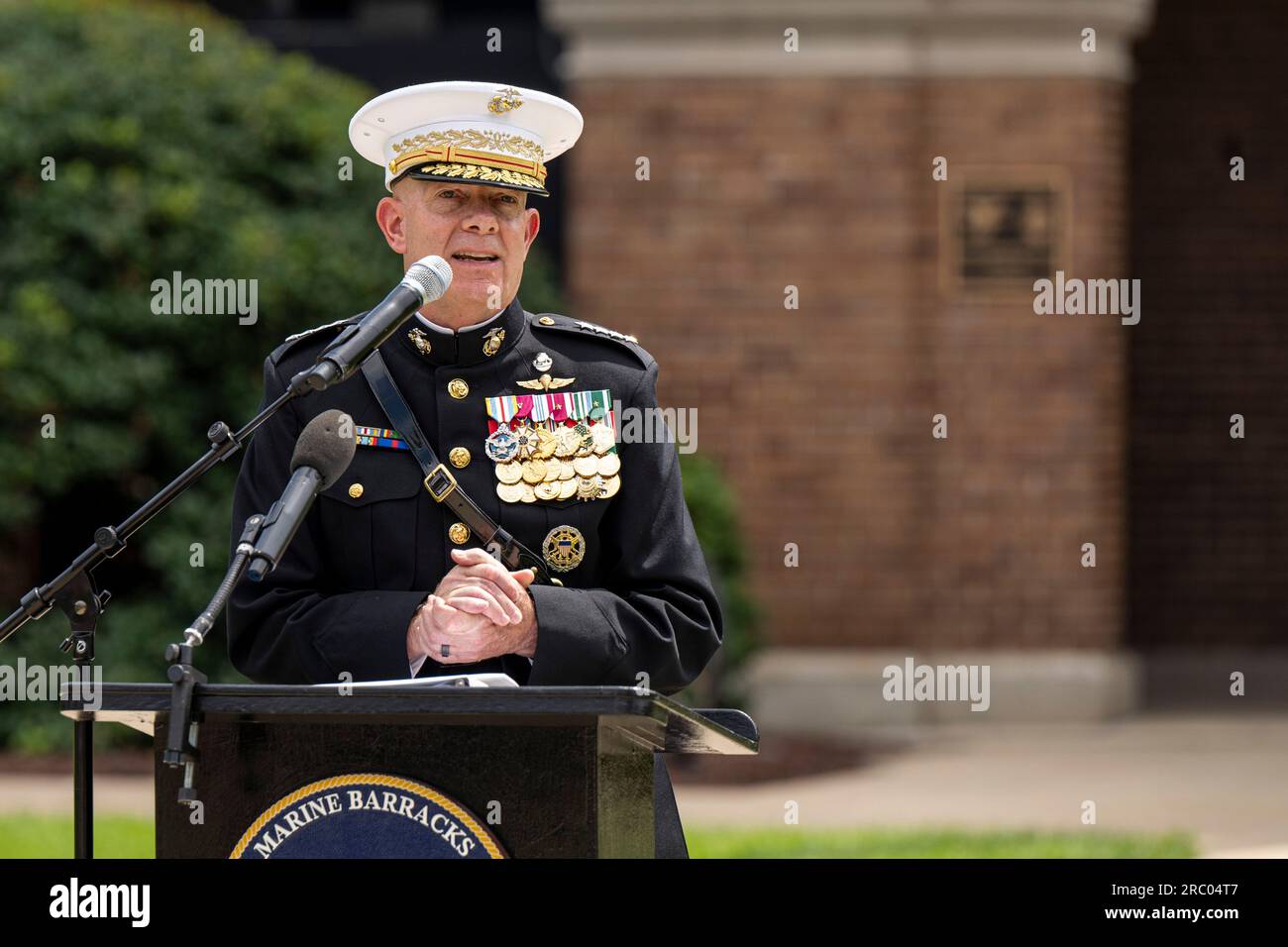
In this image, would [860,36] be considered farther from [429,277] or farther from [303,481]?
[303,481]

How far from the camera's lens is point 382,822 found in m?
2.69

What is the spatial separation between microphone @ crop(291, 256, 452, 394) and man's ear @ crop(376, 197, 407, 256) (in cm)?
54

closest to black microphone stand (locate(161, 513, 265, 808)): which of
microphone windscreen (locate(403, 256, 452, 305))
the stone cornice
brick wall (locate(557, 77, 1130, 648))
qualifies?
microphone windscreen (locate(403, 256, 452, 305))

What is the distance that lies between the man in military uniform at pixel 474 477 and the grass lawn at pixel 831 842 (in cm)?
418

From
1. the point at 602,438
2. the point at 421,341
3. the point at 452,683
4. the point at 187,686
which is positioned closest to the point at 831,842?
the point at 602,438

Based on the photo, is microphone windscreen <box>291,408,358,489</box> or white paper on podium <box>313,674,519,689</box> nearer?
white paper on podium <box>313,674,519,689</box>

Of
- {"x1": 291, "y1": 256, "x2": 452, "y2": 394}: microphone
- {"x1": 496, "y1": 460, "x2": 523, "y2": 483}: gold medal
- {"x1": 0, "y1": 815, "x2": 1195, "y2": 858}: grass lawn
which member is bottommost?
{"x1": 0, "y1": 815, "x2": 1195, "y2": 858}: grass lawn

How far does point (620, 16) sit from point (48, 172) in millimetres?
3588

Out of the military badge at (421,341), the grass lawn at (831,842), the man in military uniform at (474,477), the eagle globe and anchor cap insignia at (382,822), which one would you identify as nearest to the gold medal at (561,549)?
the man in military uniform at (474,477)

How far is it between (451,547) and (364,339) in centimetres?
75

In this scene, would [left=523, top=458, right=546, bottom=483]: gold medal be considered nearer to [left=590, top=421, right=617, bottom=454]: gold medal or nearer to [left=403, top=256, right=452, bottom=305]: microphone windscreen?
[left=590, top=421, right=617, bottom=454]: gold medal

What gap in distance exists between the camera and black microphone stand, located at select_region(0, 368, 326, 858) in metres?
2.73

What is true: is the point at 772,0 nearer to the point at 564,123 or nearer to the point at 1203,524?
the point at 1203,524
